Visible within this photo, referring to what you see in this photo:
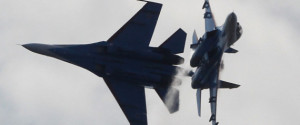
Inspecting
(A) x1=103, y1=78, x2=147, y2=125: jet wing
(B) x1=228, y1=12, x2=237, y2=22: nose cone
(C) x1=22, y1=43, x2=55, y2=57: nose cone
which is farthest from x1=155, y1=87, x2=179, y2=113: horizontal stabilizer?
(C) x1=22, y1=43, x2=55, y2=57: nose cone

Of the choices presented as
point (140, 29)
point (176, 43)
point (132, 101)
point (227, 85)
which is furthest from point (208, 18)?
point (132, 101)

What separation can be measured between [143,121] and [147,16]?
9088mm

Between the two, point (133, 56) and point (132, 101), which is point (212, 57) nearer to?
point (133, 56)

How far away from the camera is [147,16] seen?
2539 inches

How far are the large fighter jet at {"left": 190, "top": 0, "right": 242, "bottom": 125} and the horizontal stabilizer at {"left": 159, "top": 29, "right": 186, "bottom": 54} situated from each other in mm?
1371

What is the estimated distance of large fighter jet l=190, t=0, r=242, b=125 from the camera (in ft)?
208

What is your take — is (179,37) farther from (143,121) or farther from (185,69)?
(143,121)

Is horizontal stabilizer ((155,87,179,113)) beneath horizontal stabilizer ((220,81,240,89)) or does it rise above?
beneath

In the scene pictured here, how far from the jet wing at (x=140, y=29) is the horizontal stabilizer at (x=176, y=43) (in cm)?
156

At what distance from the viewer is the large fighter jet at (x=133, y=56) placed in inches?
2482

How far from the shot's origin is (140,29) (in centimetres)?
6406

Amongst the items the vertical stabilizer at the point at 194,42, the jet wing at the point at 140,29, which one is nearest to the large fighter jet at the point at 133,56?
the jet wing at the point at 140,29

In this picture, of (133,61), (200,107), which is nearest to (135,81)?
(133,61)

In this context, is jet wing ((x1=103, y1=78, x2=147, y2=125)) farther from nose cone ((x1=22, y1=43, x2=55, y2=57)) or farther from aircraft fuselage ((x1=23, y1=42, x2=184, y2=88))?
nose cone ((x1=22, y1=43, x2=55, y2=57))
